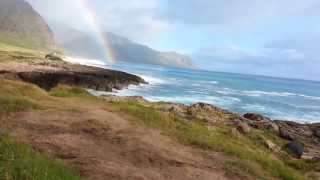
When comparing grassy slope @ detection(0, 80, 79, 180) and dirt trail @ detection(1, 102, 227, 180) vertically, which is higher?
grassy slope @ detection(0, 80, 79, 180)

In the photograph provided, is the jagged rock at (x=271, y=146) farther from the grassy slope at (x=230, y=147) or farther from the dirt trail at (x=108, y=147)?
the dirt trail at (x=108, y=147)

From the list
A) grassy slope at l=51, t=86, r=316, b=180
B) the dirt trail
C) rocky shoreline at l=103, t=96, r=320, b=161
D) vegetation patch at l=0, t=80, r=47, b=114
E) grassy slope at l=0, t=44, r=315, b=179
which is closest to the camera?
grassy slope at l=0, t=44, r=315, b=179

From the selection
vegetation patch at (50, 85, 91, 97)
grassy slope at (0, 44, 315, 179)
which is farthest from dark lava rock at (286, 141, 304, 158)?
vegetation patch at (50, 85, 91, 97)

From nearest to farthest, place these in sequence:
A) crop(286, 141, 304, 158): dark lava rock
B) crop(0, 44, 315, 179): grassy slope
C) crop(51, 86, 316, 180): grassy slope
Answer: crop(0, 44, 315, 179): grassy slope
crop(51, 86, 316, 180): grassy slope
crop(286, 141, 304, 158): dark lava rock

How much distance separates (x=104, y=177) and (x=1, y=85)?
15363 millimetres

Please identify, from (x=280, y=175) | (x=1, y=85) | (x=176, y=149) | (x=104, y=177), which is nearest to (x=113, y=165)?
(x=104, y=177)

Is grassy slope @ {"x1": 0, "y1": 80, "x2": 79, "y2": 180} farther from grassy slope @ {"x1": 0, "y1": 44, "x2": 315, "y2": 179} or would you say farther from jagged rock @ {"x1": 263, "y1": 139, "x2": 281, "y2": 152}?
jagged rock @ {"x1": 263, "y1": 139, "x2": 281, "y2": 152}

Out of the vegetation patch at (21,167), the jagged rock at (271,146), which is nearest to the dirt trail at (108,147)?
the vegetation patch at (21,167)

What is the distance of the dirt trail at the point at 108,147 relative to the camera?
12.6 m

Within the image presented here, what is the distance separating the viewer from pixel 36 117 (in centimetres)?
1802

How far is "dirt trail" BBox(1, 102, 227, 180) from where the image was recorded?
41.3 feet

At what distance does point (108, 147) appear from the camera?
1484cm

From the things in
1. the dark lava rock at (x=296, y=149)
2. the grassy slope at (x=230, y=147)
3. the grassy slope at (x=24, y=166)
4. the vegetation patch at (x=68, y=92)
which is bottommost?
the dark lava rock at (x=296, y=149)

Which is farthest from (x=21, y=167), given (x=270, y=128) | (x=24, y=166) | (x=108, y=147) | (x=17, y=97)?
(x=270, y=128)
